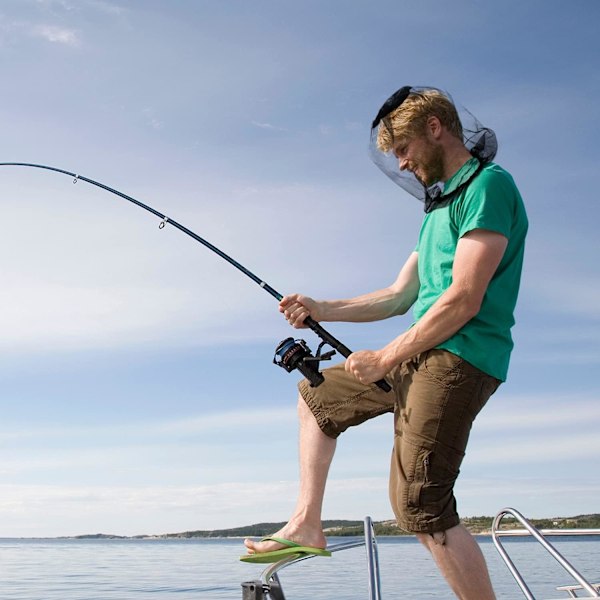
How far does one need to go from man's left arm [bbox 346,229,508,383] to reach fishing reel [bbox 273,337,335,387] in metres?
0.59

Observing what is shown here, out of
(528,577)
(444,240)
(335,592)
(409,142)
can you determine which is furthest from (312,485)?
(528,577)

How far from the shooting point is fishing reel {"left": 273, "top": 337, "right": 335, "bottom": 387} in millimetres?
4219

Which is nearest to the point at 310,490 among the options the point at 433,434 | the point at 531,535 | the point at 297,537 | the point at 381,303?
the point at 297,537

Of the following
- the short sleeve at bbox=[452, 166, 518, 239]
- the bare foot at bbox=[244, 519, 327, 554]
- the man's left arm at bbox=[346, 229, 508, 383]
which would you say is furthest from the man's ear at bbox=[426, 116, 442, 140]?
the bare foot at bbox=[244, 519, 327, 554]

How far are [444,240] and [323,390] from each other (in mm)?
853

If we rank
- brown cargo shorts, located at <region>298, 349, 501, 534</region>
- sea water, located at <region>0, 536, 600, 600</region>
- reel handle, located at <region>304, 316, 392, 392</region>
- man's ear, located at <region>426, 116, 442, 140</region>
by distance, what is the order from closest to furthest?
brown cargo shorts, located at <region>298, 349, 501, 534</region> → man's ear, located at <region>426, 116, 442, 140</region> → reel handle, located at <region>304, 316, 392, 392</region> → sea water, located at <region>0, 536, 600, 600</region>

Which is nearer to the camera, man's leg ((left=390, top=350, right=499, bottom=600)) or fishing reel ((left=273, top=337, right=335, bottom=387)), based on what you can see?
man's leg ((left=390, top=350, right=499, bottom=600))

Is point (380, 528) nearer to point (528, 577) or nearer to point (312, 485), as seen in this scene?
point (312, 485)

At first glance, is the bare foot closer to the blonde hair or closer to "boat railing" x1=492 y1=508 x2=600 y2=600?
"boat railing" x1=492 y1=508 x2=600 y2=600

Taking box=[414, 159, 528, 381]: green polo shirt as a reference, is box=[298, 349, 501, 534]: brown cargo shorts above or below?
below

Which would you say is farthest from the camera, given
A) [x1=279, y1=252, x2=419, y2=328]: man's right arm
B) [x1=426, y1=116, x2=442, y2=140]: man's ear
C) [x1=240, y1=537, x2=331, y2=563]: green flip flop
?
[x1=279, y1=252, x2=419, y2=328]: man's right arm

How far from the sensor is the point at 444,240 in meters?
3.91

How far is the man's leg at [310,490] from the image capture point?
3.95 m

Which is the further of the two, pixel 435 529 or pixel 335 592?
pixel 335 592
